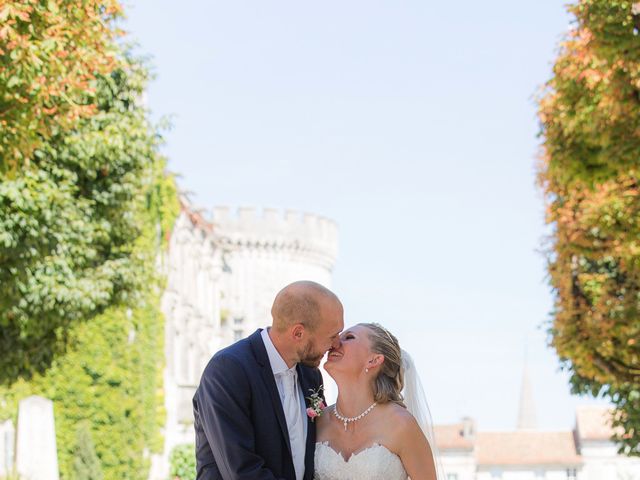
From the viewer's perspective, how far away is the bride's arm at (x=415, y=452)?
20.6 ft

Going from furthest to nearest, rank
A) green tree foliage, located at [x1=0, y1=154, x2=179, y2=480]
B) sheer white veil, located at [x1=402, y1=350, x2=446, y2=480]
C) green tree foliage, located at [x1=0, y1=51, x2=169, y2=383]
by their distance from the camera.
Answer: green tree foliage, located at [x1=0, y1=154, x2=179, y2=480], green tree foliage, located at [x1=0, y1=51, x2=169, y2=383], sheer white veil, located at [x1=402, y1=350, x2=446, y2=480]

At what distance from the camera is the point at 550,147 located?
15109 mm

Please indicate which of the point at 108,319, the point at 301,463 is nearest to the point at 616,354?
the point at 301,463

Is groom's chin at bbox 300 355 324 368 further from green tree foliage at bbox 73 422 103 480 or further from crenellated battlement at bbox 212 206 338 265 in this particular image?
crenellated battlement at bbox 212 206 338 265

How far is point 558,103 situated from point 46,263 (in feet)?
26.9

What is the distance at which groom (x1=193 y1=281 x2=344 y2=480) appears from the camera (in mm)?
5766

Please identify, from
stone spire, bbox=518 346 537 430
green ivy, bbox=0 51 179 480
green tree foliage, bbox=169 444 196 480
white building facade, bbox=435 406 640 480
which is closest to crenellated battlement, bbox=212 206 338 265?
green tree foliage, bbox=169 444 196 480

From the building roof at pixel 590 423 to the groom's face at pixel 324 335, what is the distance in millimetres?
93435

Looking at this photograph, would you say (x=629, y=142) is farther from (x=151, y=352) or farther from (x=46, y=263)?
(x=151, y=352)

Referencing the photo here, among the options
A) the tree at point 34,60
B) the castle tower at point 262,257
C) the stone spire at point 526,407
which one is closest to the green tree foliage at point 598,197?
the tree at point 34,60

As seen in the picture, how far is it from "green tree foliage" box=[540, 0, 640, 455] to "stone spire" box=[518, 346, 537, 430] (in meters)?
128

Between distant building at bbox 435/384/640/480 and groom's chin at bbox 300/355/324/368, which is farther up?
distant building at bbox 435/384/640/480

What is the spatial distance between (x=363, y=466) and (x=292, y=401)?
0.54 metres

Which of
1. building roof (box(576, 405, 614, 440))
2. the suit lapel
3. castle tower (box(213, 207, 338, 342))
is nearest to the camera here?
the suit lapel
